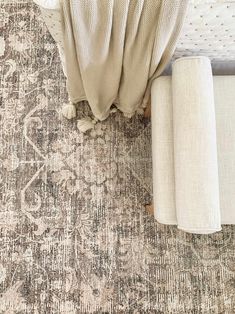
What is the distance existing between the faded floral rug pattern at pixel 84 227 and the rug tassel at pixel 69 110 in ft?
0.09

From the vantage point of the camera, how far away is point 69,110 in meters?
1.47

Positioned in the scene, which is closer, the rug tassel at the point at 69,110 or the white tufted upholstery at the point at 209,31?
the white tufted upholstery at the point at 209,31

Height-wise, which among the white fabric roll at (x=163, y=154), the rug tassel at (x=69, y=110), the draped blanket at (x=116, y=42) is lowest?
the rug tassel at (x=69, y=110)

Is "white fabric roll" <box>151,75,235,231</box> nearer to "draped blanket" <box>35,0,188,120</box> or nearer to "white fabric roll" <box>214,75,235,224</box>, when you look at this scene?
"white fabric roll" <box>214,75,235,224</box>

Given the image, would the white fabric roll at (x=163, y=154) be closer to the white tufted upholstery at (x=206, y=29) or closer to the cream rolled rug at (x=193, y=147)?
the cream rolled rug at (x=193, y=147)

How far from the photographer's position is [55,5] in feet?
3.07

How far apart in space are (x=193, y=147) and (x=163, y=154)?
0.12m

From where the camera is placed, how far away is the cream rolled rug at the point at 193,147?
39.3 inches

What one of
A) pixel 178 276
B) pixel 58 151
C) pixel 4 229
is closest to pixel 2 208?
pixel 4 229

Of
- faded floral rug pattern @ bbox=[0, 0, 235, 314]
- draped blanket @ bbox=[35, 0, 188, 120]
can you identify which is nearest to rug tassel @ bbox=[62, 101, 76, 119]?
faded floral rug pattern @ bbox=[0, 0, 235, 314]

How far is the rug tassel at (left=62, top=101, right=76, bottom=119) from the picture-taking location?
4.82 ft

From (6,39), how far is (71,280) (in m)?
1.00

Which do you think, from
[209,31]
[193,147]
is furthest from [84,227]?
[209,31]

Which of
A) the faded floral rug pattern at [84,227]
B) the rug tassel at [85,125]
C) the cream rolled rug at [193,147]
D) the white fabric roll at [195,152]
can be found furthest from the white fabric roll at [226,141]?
the rug tassel at [85,125]
